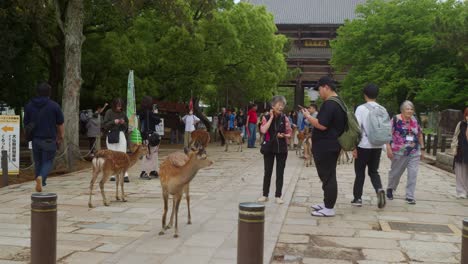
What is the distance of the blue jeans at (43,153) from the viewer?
26.3ft

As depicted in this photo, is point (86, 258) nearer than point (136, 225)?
Yes

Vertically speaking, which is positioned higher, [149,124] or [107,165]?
[149,124]

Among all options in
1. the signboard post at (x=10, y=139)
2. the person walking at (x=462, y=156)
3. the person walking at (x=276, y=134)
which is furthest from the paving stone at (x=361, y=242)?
the signboard post at (x=10, y=139)

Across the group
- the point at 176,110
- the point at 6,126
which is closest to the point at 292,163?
the point at 6,126

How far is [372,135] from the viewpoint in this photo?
23.0ft

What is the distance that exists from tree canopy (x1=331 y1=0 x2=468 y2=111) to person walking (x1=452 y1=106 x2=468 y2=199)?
704 inches

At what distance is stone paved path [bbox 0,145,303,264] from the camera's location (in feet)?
15.7

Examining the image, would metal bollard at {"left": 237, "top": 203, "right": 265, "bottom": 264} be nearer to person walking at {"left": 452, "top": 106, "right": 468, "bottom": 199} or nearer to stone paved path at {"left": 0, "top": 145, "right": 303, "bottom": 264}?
stone paved path at {"left": 0, "top": 145, "right": 303, "bottom": 264}

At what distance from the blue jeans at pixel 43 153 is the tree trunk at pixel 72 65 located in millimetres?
4473

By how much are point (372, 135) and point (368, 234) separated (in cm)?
170

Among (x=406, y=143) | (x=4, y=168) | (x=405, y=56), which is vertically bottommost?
(x=4, y=168)

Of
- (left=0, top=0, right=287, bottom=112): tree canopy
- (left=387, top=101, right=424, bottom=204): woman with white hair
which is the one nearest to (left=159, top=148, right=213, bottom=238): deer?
(left=387, top=101, right=424, bottom=204): woman with white hair

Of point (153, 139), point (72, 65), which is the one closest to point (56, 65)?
point (72, 65)

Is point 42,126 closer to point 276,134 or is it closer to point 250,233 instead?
point 276,134
